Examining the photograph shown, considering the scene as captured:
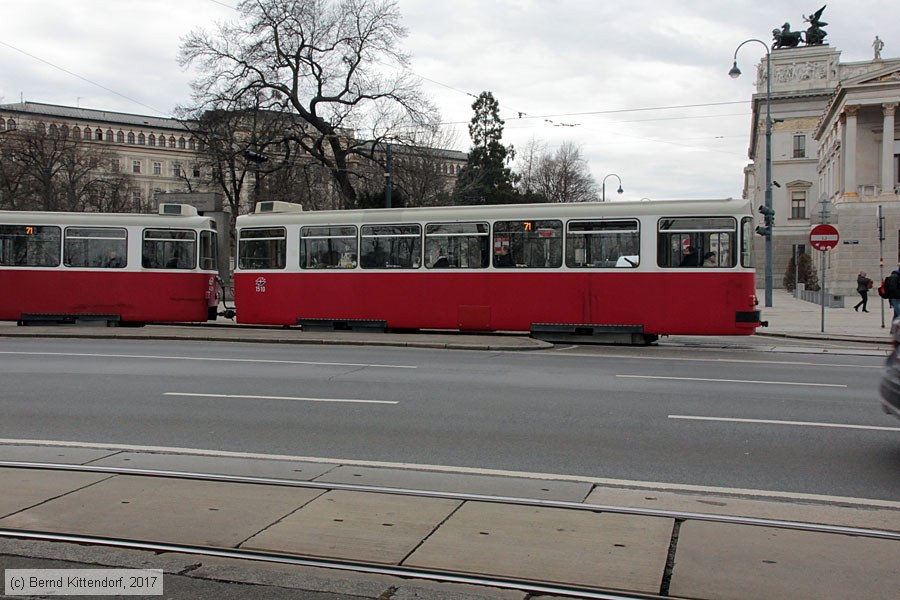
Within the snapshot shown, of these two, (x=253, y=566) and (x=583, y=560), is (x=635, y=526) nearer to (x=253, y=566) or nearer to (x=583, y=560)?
(x=583, y=560)

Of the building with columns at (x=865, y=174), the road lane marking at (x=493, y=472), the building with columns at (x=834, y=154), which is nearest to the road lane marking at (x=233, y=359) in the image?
the road lane marking at (x=493, y=472)

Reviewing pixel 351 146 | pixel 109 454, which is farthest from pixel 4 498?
pixel 351 146

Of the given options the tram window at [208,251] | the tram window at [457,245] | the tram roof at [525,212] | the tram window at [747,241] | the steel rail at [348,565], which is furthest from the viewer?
the tram window at [208,251]

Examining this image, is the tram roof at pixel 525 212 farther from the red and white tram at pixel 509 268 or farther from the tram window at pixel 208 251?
the tram window at pixel 208 251

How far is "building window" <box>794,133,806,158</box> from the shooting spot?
93.1 metres

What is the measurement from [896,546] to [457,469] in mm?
3382

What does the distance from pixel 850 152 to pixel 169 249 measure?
191 feet

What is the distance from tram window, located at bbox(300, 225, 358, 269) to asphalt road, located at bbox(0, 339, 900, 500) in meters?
5.91

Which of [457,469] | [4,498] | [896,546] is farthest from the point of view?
[457,469]

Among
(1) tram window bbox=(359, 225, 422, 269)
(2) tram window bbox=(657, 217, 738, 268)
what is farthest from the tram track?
(1) tram window bbox=(359, 225, 422, 269)

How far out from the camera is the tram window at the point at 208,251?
77.3 ft

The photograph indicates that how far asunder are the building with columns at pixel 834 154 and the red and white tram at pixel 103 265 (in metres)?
36.0

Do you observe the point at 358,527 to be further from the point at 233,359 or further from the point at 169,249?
the point at 169,249

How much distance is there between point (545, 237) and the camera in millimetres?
19734
